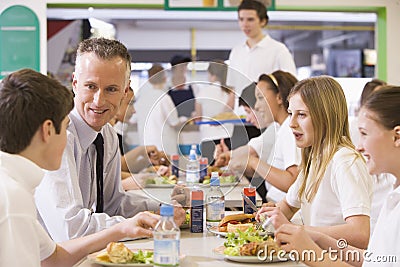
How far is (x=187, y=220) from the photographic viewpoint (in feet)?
8.66

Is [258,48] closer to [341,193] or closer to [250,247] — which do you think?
[341,193]

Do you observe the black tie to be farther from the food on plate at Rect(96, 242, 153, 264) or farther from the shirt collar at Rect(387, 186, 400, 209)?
the shirt collar at Rect(387, 186, 400, 209)

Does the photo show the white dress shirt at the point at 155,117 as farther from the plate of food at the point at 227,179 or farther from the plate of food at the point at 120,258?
the plate of food at the point at 120,258

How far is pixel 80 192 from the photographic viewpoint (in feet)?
7.89

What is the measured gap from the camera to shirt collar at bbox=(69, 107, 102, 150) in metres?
2.57

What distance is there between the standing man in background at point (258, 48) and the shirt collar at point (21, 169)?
15.2ft

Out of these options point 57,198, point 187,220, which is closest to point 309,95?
point 187,220

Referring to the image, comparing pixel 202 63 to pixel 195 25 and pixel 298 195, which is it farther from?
pixel 195 25

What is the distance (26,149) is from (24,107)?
10cm

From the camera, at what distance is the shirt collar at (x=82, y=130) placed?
257cm

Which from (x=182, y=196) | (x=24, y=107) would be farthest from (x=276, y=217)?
(x=24, y=107)

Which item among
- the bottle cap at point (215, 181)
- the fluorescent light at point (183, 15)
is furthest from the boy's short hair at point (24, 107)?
the fluorescent light at point (183, 15)

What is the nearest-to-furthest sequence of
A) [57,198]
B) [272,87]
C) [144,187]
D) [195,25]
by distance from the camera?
[57,198] → [144,187] → [272,87] → [195,25]

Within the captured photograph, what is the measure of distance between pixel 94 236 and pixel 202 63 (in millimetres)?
1114
